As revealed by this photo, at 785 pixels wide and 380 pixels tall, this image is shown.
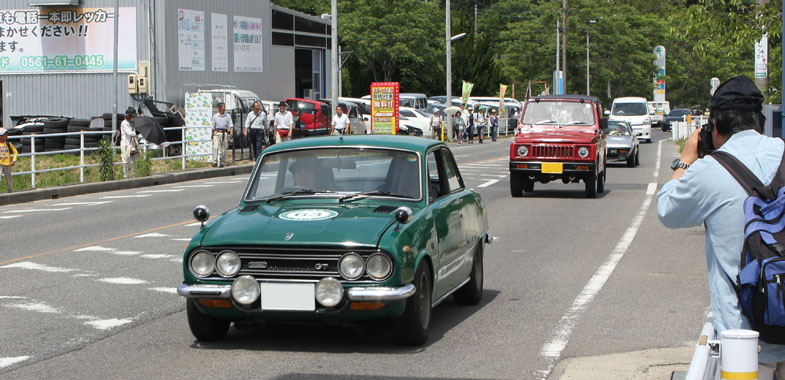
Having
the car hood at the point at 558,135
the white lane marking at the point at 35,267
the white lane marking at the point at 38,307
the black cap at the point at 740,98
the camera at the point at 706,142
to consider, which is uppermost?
the black cap at the point at 740,98

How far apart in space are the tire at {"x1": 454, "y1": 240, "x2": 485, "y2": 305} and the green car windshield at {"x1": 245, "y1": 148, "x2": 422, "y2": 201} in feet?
4.31

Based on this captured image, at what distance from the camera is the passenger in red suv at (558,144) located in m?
20.5

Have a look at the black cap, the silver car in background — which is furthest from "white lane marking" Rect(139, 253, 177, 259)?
the silver car in background

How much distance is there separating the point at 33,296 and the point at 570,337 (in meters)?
4.89

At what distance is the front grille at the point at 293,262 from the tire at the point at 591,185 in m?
14.2

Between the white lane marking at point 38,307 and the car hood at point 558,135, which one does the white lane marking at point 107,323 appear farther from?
the car hood at point 558,135

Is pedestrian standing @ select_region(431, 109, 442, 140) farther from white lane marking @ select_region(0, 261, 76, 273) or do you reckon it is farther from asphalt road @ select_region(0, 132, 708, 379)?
white lane marking @ select_region(0, 261, 76, 273)

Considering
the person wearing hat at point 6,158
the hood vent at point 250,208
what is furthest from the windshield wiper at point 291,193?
the person wearing hat at point 6,158

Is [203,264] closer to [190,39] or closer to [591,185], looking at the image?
[591,185]

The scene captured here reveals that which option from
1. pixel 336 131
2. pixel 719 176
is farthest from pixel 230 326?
pixel 336 131

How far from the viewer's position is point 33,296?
9625 millimetres

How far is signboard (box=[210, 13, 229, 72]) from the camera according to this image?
46.1 m

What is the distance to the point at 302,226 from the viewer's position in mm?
7191

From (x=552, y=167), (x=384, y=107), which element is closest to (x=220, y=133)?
(x=384, y=107)
